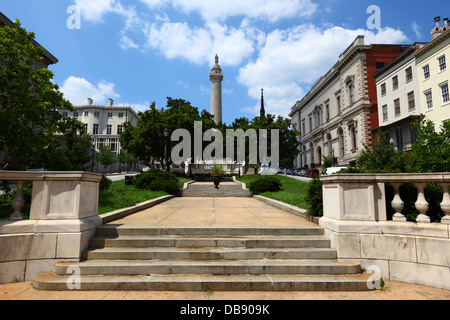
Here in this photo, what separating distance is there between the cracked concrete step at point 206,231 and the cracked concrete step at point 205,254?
2.06 feet

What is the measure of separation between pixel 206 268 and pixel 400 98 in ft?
127

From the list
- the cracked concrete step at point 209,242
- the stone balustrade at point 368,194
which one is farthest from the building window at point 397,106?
the cracked concrete step at point 209,242

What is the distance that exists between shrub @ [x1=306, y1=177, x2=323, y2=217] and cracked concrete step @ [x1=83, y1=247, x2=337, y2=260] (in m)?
1.63

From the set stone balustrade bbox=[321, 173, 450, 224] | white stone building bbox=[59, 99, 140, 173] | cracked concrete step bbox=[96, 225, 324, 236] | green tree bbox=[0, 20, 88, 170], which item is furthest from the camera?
white stone building bbox=[59, 99, 140, 173]

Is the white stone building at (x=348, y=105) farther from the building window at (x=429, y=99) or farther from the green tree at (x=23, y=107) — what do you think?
the green tree at (x=23, y=107)

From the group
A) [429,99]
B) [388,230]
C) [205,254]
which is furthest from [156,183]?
[429,99]

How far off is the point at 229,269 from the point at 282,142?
3991cm

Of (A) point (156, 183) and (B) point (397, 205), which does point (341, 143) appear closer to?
(A) point (156, 183)

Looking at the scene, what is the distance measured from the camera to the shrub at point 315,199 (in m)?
6.48

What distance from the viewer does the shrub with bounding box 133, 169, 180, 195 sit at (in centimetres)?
1695

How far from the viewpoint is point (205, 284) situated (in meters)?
4.18

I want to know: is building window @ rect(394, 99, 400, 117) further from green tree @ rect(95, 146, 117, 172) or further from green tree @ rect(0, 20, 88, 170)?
green tree @ rect(95, 146, 117, 172)

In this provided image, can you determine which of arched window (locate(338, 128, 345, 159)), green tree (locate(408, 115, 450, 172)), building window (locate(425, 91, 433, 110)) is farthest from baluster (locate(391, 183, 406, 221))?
arched window (locate(338, 128, 345, 159))
